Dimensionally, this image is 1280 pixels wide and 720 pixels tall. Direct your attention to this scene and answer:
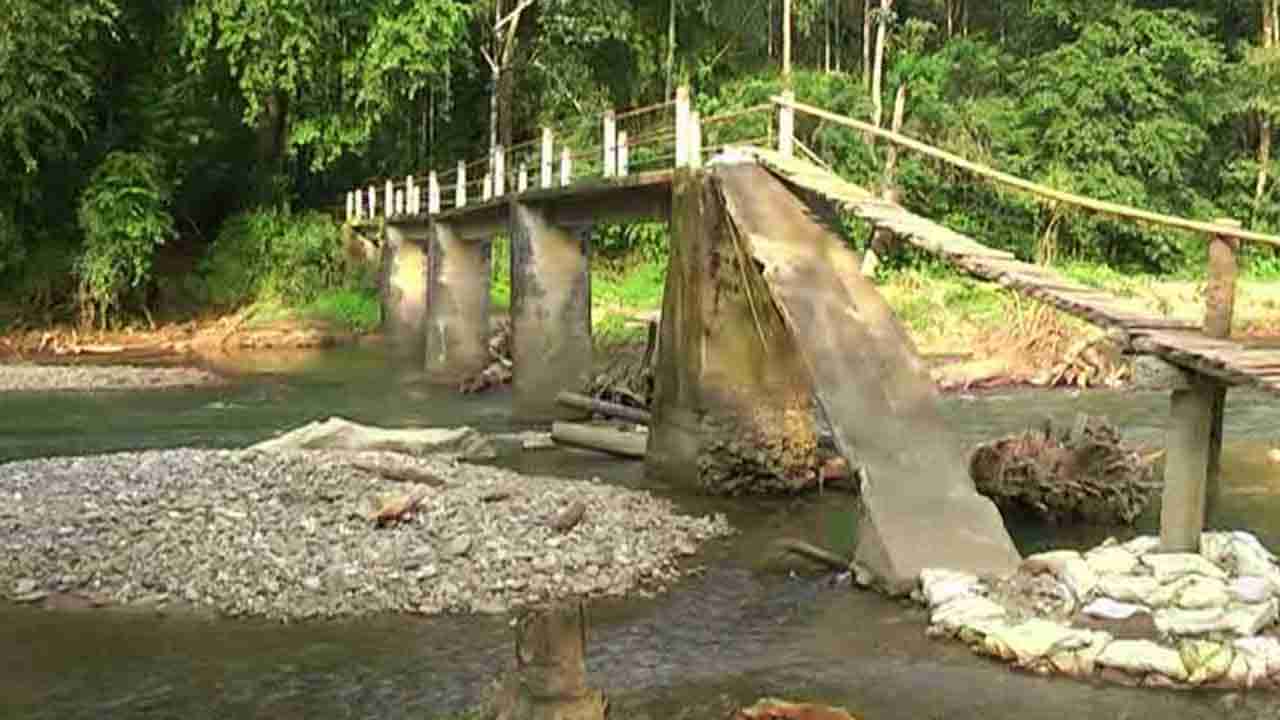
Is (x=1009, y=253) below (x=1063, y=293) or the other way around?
the other way around

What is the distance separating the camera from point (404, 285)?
36094mm

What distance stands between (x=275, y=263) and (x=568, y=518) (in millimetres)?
28217

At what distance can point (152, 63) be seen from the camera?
38125mm

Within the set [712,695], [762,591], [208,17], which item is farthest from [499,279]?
[712,695]

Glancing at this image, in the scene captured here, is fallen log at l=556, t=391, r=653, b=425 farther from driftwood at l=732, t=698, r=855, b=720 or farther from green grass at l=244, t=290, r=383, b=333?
green grass at l=244, t=290, r=383, b=333

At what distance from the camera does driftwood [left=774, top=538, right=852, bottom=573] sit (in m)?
12.0

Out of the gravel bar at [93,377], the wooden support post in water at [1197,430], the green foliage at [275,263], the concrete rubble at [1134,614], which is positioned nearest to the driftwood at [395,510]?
the concrete rubble at [1134,614]

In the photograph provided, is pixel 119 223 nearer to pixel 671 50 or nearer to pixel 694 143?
pixel 671 50

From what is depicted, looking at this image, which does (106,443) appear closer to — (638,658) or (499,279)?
(638,658)

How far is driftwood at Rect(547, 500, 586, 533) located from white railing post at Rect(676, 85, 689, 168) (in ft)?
15.9

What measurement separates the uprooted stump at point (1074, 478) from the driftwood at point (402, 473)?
5.55 meters

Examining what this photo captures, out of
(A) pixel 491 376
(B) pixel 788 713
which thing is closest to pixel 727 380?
(B) pixel 788 713

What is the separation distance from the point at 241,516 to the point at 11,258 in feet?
85.3

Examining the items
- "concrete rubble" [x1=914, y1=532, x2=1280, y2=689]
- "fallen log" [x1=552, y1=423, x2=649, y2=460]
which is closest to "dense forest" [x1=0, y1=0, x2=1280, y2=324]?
"fallen log" [x1=552, y1=423, x2=649, y2=460]
